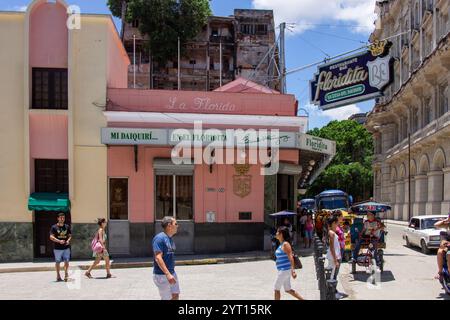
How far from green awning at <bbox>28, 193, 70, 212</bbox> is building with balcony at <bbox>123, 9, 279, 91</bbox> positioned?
41.1 metres

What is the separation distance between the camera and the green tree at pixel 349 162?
208 feet

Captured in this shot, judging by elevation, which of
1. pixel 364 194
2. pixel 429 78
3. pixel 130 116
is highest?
pixel 429 78

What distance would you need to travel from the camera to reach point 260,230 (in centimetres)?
1731

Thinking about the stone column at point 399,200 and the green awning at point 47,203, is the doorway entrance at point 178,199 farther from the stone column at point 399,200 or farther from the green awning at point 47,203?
the stone column at point 399,200

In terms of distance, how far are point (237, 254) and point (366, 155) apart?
55.4m

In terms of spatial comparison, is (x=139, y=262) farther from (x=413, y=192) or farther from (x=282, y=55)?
(x=413, y=192)

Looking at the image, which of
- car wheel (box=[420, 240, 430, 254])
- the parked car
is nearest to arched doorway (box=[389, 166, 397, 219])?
the parked car

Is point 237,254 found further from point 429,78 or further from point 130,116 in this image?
point 429,78

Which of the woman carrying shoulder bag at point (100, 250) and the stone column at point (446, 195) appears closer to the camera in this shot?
the woman carrying shoulder bag at point (100, 250)

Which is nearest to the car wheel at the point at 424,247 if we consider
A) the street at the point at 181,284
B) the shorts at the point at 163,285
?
the street at the point at 181,284

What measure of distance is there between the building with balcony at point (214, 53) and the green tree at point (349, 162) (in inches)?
611

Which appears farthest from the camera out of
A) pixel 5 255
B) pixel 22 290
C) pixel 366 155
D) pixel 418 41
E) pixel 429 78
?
pixel 366 155

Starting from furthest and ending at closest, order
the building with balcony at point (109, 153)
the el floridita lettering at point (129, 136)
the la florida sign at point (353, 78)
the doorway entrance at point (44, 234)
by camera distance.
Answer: the doorway entrance at point (44, 234), the building with balcony at point (109, 153), the el floridita lettering at point (129, 136), the la florida sign at point (353, 78)
